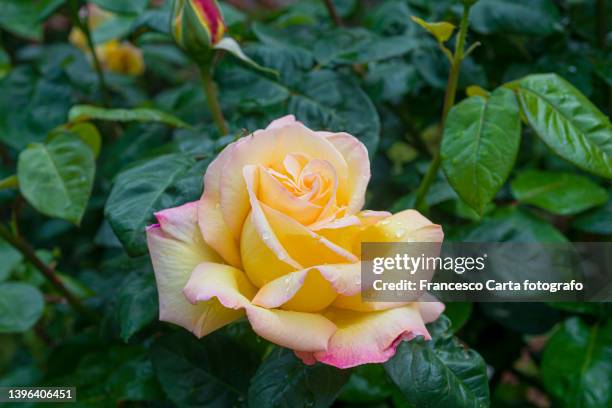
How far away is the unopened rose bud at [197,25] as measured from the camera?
0.72 m

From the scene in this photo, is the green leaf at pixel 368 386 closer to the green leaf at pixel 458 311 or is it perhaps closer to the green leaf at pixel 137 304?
the green leaf at pixel 458 311

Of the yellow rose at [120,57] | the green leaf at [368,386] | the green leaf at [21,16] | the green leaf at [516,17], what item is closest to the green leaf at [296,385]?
the green leaf at [368,386]

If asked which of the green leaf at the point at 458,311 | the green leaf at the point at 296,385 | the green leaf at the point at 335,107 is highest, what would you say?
the green leaf at the point at 335,107

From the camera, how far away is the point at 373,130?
2.51 feet

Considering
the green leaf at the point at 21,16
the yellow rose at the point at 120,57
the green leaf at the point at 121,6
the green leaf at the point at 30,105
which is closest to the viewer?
the green leaf at the point at 121,6

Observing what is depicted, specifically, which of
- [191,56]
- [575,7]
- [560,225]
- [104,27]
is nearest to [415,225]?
[191,56]

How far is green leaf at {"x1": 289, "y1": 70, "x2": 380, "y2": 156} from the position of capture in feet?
2.52

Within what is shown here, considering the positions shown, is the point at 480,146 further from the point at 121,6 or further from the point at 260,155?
the point at 121,6

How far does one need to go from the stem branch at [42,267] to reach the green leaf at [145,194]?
0.86 ft

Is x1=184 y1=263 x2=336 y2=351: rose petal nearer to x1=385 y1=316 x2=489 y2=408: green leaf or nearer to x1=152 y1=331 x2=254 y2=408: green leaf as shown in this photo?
x1=385 y1=316 x2=489 y2=408: green leaf

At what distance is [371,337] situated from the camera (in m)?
0.49

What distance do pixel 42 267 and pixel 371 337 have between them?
590mm

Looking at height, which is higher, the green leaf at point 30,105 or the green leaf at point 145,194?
the green leaf at point 145,194

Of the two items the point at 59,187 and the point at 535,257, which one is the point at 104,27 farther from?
the point at 535,257
